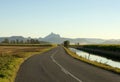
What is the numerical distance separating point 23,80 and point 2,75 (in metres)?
1.86

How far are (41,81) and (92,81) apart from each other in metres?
3.49

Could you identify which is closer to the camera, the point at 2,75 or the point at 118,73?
the point at 2,75

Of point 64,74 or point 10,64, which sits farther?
point 10,64

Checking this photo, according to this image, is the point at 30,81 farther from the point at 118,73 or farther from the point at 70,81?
the point at 118,73

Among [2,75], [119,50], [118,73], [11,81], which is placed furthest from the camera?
[119,50]

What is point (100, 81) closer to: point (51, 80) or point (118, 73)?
point (51, 80)

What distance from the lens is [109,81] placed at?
68.5ft

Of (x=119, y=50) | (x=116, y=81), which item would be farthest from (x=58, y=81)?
(x=119, y=50)

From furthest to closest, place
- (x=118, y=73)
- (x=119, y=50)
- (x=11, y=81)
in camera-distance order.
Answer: (x=119, y=50) → (x=118, y=73) → (x=11, y=81)

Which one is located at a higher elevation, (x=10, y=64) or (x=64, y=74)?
(x=10, y=64)

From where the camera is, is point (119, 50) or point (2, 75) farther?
point (119, 50)

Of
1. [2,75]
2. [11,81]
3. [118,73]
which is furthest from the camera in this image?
[118,73]

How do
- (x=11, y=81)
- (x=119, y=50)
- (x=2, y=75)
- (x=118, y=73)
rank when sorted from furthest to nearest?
1. (x=119, y=50)
2. (x=118, y=73)
3. (x=2, y=75)
4. (x=11, y=81)

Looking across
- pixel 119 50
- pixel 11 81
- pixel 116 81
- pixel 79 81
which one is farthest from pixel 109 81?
pixel 119 50
